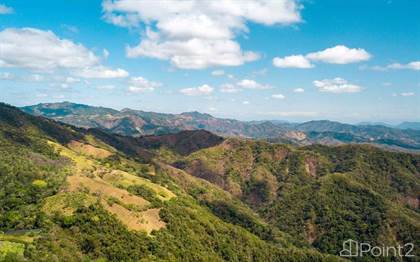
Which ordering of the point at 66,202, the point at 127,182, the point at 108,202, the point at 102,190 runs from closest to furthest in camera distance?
the point at 66,202 → the point at 108,202 → the point at 102,190 → the point at 127,182

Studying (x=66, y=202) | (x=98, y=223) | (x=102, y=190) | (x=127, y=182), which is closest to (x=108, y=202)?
(x=102, y=190)

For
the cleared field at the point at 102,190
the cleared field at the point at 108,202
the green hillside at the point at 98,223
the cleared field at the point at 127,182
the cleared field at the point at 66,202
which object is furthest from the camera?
the cleared field at the point at 127,182

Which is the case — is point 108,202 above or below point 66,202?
below

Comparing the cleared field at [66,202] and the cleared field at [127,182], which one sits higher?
the cleared field at [66,202]

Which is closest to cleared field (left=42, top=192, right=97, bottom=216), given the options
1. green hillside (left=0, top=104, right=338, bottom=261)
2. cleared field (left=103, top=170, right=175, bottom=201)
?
green hillside (left=0, top=104, right=338, bottom=261)

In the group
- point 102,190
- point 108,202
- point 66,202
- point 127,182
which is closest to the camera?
point 66,202

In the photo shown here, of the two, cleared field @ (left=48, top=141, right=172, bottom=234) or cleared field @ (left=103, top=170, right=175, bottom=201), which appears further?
cleared field @ (left=103, top=170, right=175, bottom=201)

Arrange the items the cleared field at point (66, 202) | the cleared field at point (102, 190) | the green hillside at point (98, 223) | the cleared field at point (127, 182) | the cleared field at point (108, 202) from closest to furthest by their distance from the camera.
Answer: the green hillside at point (98, 223), the cleared field at point (66, 202), the cleared field at point (108, 202), the cleared field at point (102, 190), the cleared field at point (127, 182)

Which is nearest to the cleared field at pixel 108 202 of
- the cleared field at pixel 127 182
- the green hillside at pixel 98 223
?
the green hillside at pixel 98 223

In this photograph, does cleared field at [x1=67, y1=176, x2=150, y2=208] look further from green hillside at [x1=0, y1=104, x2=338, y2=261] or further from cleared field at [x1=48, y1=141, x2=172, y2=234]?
green hillside at [x1=0, y1=104, x2=338, y2=261]

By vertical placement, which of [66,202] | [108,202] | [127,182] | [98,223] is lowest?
[98,223]

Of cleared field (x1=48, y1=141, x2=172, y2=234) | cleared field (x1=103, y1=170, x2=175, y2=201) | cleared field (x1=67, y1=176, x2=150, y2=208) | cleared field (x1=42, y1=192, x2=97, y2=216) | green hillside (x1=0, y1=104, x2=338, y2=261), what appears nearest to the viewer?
green hillside (x1=0, y1=104, x2=338, y2=261)

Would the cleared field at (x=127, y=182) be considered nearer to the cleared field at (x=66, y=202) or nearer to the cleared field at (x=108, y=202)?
the cleared field at (x=108, y=202)

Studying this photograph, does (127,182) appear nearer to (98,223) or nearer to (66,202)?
(66,202)
